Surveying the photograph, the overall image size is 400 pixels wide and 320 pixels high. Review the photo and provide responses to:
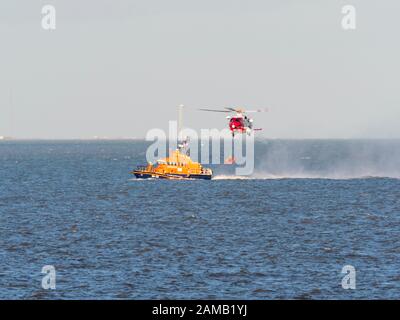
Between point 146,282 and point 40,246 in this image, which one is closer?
point 146,282

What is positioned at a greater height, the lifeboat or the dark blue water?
the lifeboat

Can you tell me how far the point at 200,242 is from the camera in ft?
253

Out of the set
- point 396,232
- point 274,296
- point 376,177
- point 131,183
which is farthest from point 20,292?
point 376,177

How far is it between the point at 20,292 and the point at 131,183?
10989 cm

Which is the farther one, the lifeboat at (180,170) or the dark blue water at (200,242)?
the lifeboat at (180,170)

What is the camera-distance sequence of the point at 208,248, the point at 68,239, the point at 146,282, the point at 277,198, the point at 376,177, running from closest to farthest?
the point at 146,282
the point at 208,248
the point at 68,239
the point at 277,198
the point at 376,177

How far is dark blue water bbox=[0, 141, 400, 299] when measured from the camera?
55.5 meters

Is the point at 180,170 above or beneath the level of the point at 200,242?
above

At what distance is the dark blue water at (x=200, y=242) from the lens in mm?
55500

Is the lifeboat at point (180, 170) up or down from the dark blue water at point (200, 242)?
up

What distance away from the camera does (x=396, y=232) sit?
83.8 metres

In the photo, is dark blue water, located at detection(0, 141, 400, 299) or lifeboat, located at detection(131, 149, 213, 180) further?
lifeboat, located at detection(131, 149, 213, 180)

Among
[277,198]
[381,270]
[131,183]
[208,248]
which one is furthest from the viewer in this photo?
[131,183]
